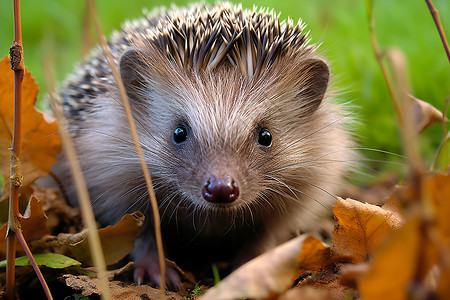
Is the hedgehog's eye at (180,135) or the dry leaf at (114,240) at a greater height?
the hedgehog's eye at (180,135)

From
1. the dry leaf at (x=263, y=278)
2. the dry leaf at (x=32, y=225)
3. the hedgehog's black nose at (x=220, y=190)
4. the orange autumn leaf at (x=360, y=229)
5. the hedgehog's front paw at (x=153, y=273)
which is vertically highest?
the dry leaf at (x=32, y=225)

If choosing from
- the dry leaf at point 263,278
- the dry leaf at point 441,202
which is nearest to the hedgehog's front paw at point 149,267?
the dry leaf at point 263,278

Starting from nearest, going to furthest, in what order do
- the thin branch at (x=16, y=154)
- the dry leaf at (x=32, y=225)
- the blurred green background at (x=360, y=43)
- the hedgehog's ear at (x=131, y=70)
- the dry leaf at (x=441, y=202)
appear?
the dry leaf at (x=441, y=202)
the thin branch at (x=16, y=154)
the dry leaf at (x=32, y=225)
the hedgehog's ear at (x=131, y=70)
the blurred green background at (x=360, y=43)

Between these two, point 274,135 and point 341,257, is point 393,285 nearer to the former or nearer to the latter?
point 341,257

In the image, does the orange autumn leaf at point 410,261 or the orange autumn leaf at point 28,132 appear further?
the orange autumn leaf at point 28,132

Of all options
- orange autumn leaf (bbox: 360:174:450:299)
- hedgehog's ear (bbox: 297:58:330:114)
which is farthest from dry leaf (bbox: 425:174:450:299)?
hedgehog's ear (bbox: 297:58:330:114)

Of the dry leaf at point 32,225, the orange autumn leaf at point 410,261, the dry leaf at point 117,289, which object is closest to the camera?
the orange autumn leaf at point 410,261

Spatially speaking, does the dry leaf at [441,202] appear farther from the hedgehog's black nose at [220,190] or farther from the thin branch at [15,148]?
the thin branch at [15,148]

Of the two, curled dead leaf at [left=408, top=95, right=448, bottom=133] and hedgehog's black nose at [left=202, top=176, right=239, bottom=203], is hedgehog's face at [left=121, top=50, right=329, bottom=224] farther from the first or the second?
curled dead leaf at [left=408, top=95, right=448, bottom=133]
